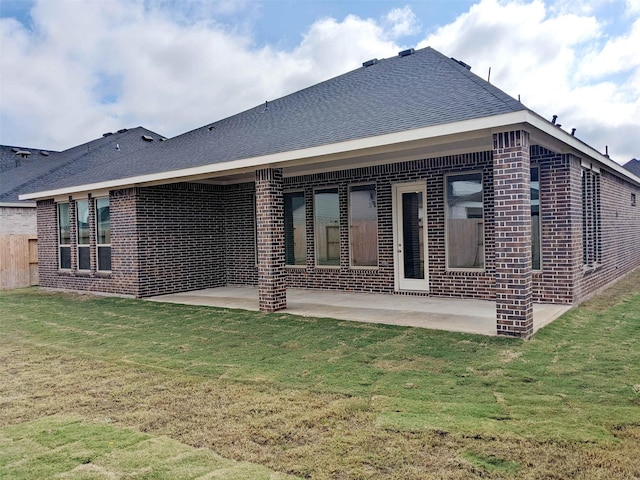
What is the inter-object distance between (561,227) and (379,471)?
7.01 m

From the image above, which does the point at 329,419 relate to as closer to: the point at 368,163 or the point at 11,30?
the point at 368,163

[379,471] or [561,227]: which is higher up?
[561,227]

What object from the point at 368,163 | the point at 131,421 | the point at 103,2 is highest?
the point at 103,2

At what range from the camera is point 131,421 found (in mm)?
3930

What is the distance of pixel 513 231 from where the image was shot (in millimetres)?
6238

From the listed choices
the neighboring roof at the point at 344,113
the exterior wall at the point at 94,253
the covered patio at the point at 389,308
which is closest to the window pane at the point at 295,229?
the covered patio at the point at 389,308

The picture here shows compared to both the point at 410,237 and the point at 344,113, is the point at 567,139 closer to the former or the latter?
the point at 410,237

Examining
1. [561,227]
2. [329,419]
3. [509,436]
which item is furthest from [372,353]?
[561,227]

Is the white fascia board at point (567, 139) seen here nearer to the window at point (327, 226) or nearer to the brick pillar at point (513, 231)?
the brick pillar at point (513, 231)

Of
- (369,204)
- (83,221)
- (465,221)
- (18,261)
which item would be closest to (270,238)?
(369,204)

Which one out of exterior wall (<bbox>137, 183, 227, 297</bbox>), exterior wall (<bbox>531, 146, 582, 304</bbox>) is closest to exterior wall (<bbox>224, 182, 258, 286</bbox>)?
exterior wall (<bbox>137, 183, 227, 297</bbox>)

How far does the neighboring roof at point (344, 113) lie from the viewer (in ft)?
23.2

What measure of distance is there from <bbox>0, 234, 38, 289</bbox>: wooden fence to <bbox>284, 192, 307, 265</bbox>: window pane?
32.4ft

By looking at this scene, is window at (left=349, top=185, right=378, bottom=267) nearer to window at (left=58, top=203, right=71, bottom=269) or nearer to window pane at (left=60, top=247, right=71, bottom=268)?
window at (left=58, top=203, right=71, bottom=269)
